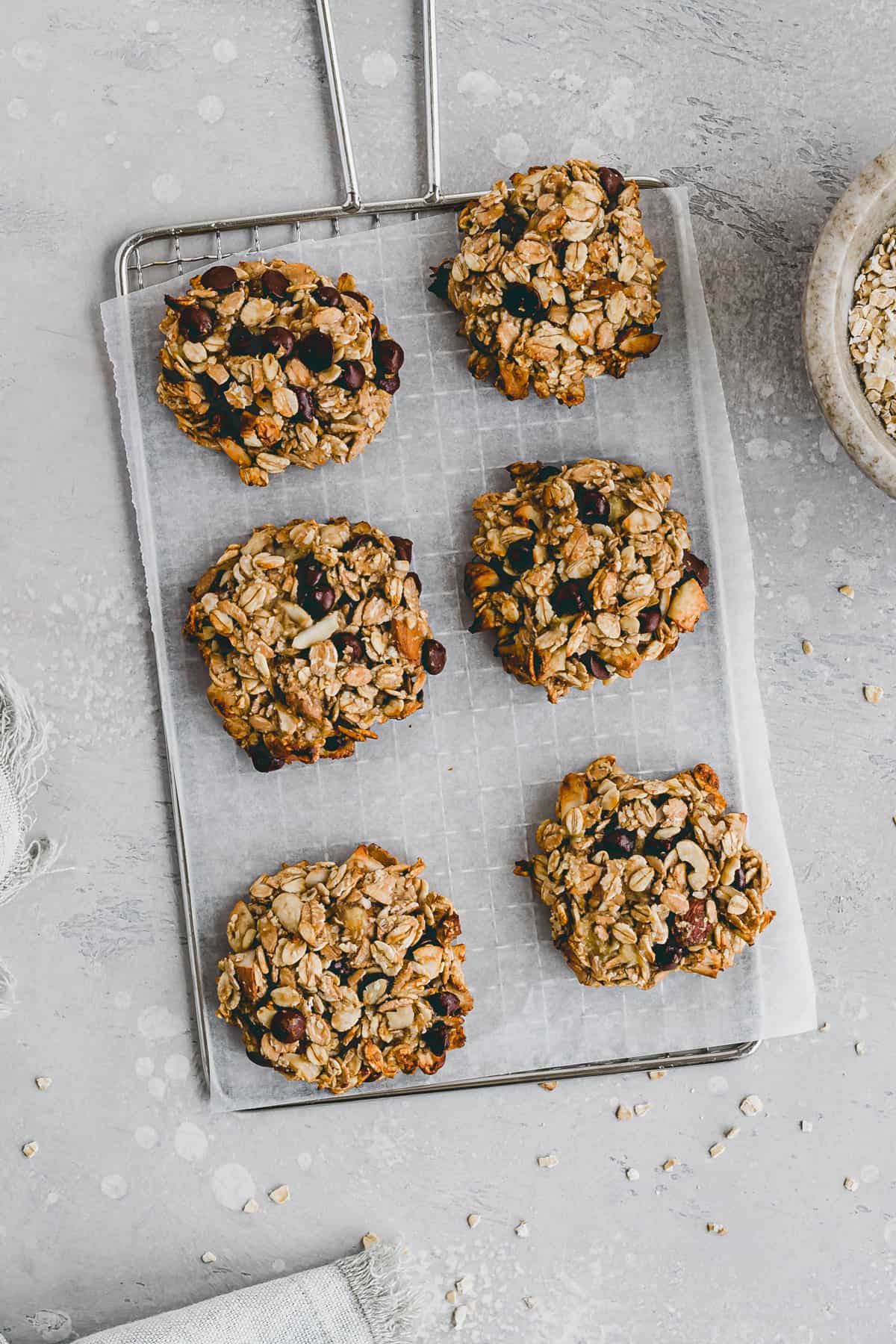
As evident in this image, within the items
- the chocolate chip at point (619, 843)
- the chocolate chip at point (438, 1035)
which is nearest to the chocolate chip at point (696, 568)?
the chocolate chip at point (619, 843)

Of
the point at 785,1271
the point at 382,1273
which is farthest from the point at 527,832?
the point at 785,1271

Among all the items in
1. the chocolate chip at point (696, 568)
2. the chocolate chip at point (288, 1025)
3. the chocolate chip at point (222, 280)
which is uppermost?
the chocolate chip at point (222, 280)

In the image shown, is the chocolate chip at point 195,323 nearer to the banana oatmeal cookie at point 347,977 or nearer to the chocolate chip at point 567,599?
the chocolate chip at point 567,599

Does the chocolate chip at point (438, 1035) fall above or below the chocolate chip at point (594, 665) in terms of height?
below

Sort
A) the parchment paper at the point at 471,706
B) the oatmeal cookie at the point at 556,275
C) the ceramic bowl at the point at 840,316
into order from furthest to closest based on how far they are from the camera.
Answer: the parchment paper at the point at 471,706 < the oatmeal cookie at the point at 556,275 < the ceramic bowl at the point at 840,316

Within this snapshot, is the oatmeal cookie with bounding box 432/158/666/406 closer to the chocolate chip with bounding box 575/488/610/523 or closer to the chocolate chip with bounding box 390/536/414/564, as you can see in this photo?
the chocolate chip with bounding box 575/488/610/523

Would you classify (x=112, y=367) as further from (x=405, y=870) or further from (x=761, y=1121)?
(x=761, y=1121)
